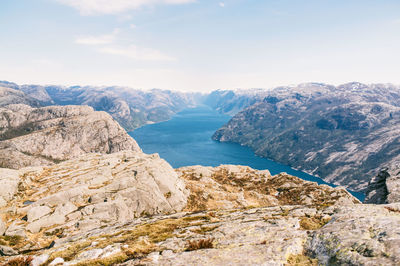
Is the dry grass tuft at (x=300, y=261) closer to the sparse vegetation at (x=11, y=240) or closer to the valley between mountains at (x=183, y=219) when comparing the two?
the valley between mountains at (x=183, y=219)

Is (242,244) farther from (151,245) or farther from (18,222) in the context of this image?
(18,222)

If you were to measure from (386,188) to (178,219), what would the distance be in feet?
176

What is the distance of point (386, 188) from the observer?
4906 cm

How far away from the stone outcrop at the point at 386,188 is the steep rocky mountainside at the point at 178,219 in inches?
273

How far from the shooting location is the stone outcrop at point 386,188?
43.3m

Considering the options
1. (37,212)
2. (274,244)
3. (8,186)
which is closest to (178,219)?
(274,244)

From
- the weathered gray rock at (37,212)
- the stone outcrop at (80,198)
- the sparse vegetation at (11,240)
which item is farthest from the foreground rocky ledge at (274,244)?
the weathered gray rock at (37,212)

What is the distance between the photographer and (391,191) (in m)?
45.3

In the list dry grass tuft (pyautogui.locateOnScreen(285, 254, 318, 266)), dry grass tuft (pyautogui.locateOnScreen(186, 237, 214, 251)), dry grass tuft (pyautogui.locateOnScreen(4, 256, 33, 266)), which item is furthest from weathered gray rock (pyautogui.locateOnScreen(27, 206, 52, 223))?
dry grass tuft (pyautogui.locateOnScreen(285, 254, 318, 266))

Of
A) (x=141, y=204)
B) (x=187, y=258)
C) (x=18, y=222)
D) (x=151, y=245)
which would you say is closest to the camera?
(x=187, y=258)

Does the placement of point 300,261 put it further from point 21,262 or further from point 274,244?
point 21,262

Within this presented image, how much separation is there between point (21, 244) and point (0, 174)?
31954 mm

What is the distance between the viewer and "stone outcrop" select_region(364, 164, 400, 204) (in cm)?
4329

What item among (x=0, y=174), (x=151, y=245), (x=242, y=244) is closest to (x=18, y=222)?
(x=0, y=174)
